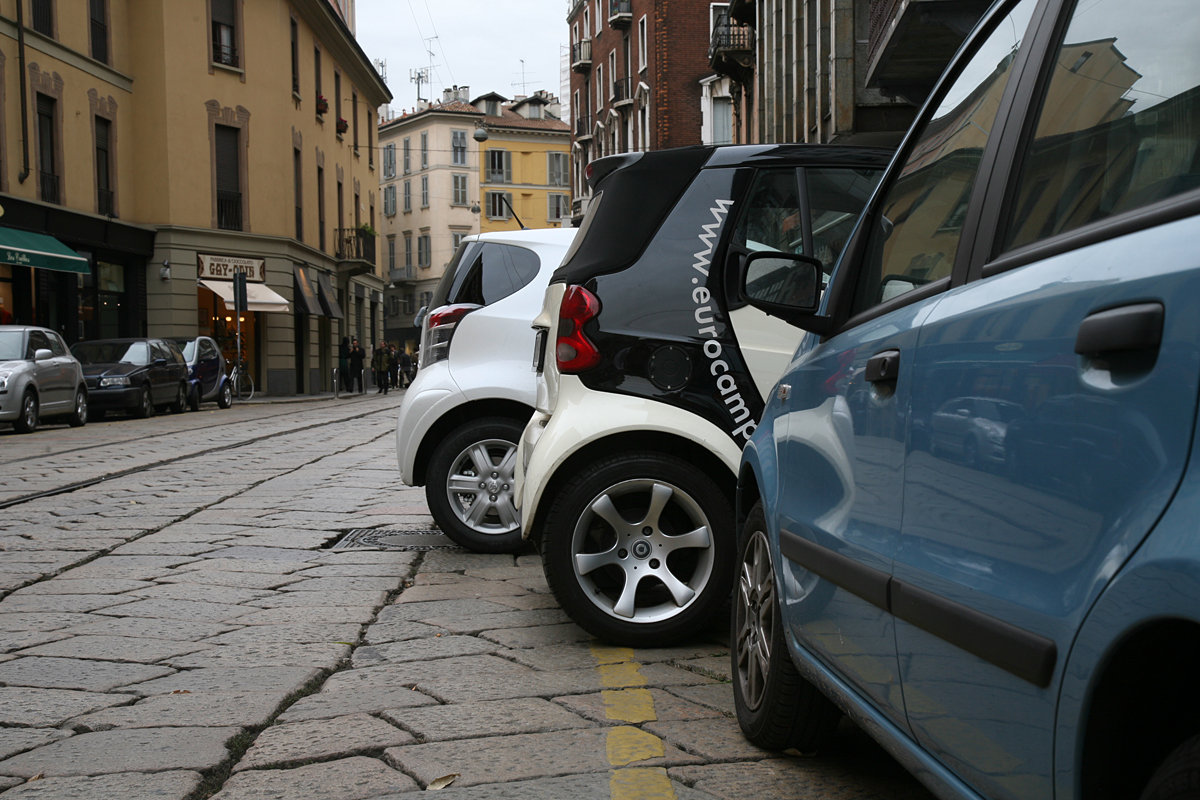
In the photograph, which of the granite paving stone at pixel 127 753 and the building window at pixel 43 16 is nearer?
the granite paving stone at pixel 127 753

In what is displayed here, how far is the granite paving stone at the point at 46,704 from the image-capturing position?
3.55 metres

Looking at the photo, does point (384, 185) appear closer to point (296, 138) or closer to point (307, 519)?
point (296, 138)

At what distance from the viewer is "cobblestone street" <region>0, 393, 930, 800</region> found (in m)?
3.04

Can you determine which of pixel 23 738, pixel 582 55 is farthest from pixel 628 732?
pixel 582 55

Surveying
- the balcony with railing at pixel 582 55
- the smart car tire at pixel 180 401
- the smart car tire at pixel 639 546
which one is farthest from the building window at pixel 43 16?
the balcony with railing at pixel 582 55

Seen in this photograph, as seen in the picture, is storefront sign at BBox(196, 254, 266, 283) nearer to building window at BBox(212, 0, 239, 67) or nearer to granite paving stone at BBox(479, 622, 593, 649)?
building window at BBox(212, 0, 239, 67)

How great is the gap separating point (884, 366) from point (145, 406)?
21.2m

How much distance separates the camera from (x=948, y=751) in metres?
1.92

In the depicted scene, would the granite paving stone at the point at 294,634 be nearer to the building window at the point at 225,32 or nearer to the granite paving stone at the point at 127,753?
the granite paving stone at the point at 127,753

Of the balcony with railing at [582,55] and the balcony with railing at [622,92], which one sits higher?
the balcony with railing at [582,55]

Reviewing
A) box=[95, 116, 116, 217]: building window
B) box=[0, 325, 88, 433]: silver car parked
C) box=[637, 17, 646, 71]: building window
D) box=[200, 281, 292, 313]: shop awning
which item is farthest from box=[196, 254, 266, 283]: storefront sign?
box=[637, 17, 646, 71]: building window

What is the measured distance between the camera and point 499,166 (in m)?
75.9

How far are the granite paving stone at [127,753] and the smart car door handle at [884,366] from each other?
6.50 feet

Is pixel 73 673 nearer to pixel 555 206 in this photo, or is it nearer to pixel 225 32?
pixel 225 32
